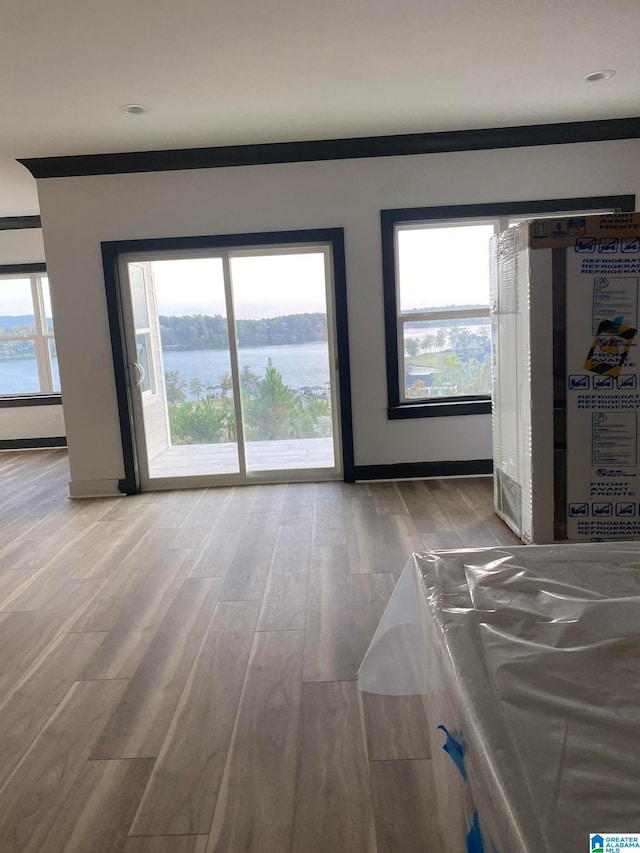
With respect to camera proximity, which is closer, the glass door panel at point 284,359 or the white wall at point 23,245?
the glass door panel at point 284,359

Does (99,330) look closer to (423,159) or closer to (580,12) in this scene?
(423,159)

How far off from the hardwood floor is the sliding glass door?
0.99 meters

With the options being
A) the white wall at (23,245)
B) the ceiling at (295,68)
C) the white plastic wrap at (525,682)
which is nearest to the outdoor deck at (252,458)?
the ceiling at (295,68)

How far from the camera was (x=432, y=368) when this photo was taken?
201 inches

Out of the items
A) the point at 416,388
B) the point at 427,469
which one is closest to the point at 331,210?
the point at 416,388

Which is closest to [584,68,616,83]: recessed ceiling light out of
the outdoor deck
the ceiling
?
the ceiling

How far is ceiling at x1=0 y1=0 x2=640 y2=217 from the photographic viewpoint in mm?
2732

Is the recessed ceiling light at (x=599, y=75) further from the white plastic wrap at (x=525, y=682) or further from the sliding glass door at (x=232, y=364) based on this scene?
the white plastic wrap at (x=525, y=682)

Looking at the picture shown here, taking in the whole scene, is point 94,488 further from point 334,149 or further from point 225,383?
point 334,149

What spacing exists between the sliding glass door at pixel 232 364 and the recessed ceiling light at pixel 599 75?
213 cm

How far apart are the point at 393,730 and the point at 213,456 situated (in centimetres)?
364

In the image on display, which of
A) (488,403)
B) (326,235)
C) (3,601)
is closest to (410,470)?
(488,403)

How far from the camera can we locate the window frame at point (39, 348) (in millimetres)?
7297

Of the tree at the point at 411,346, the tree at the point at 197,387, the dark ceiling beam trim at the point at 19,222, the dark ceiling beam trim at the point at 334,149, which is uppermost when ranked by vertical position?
the dark ceiling beam trim at the point at 19,222
